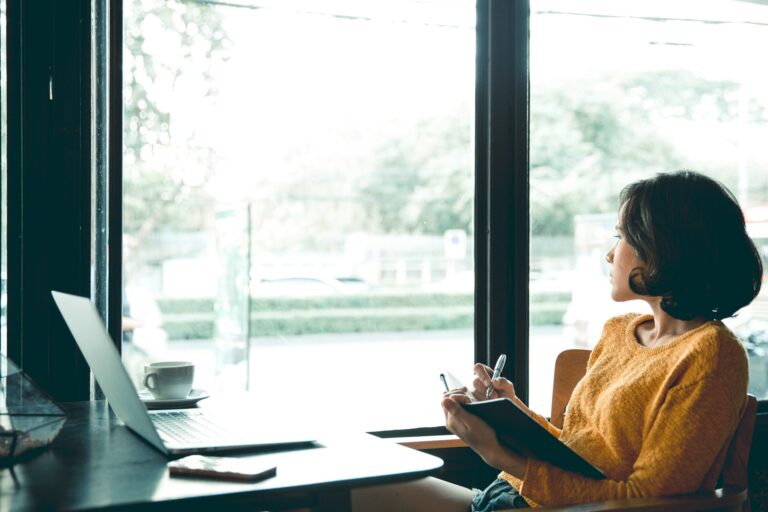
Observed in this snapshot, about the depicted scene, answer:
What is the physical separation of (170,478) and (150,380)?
463 mm

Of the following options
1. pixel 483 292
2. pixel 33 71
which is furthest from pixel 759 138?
pixel 33 71

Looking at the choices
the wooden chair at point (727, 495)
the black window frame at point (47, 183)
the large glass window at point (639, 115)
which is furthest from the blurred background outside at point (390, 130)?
the wooden chair at point (727, 495)

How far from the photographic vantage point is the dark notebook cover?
40.5 inches

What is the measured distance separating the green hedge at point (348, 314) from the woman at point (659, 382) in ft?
1.96

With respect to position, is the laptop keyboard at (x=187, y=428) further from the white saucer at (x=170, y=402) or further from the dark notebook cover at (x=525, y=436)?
the dark notebook cover at (x=525, y=436)

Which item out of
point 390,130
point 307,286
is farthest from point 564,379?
point 307,286

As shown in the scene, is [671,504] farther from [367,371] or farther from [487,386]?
[367,371]

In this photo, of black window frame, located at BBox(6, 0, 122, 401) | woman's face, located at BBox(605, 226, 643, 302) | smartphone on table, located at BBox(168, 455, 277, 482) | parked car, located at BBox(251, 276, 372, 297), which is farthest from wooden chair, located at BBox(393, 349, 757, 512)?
parked car, located at BBox(251, 276, 372, 297)

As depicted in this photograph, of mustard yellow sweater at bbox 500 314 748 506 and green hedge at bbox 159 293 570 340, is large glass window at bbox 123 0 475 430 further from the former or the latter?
mustard yellow sweater at bbox 500 314 748 506

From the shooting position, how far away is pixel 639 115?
2.56 meters

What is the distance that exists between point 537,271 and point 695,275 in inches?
27.6

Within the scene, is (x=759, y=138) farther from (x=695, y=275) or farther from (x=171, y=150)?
(x=171, y=150)

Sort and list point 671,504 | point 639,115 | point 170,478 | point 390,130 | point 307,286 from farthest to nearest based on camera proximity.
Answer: point 307,286, point 390,130, point 639,115, point 671,504, point 170,478

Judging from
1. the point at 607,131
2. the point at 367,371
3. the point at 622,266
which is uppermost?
the point at 607,131
